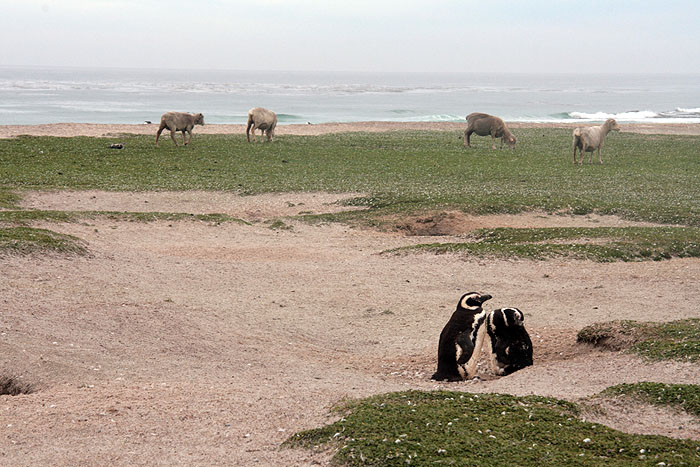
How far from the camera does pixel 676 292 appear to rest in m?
11.3

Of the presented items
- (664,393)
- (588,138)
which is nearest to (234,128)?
(588,138)

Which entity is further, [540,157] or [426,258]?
[540,157]

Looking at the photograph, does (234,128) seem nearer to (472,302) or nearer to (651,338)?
(472,302)

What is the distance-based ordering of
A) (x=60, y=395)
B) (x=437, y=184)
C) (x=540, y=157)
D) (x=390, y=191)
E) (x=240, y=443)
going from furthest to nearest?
(x=540, y=157) → (x=437, y=184) → (x=390, y=191) → (x=60, y=395) → (x=240, y=443)

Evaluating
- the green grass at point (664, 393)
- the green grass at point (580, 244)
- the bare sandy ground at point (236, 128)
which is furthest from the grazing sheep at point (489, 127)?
the green grass at point (664, 393)

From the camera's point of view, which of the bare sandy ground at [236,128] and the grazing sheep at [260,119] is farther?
the bare sandy ground at [236,128]

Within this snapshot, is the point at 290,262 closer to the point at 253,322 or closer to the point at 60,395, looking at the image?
the point at 253,322

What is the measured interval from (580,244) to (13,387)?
34.3 feet

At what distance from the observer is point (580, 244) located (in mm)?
14133

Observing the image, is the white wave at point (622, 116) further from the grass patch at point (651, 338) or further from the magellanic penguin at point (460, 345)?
the magellanic penguin at point (460, 345)

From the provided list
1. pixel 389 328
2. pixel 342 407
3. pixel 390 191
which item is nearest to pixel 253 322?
pixel 389 328

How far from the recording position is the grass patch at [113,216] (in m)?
15.0

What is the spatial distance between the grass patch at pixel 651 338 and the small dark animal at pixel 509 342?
3.86 feet

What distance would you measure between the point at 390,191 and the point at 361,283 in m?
8.05
